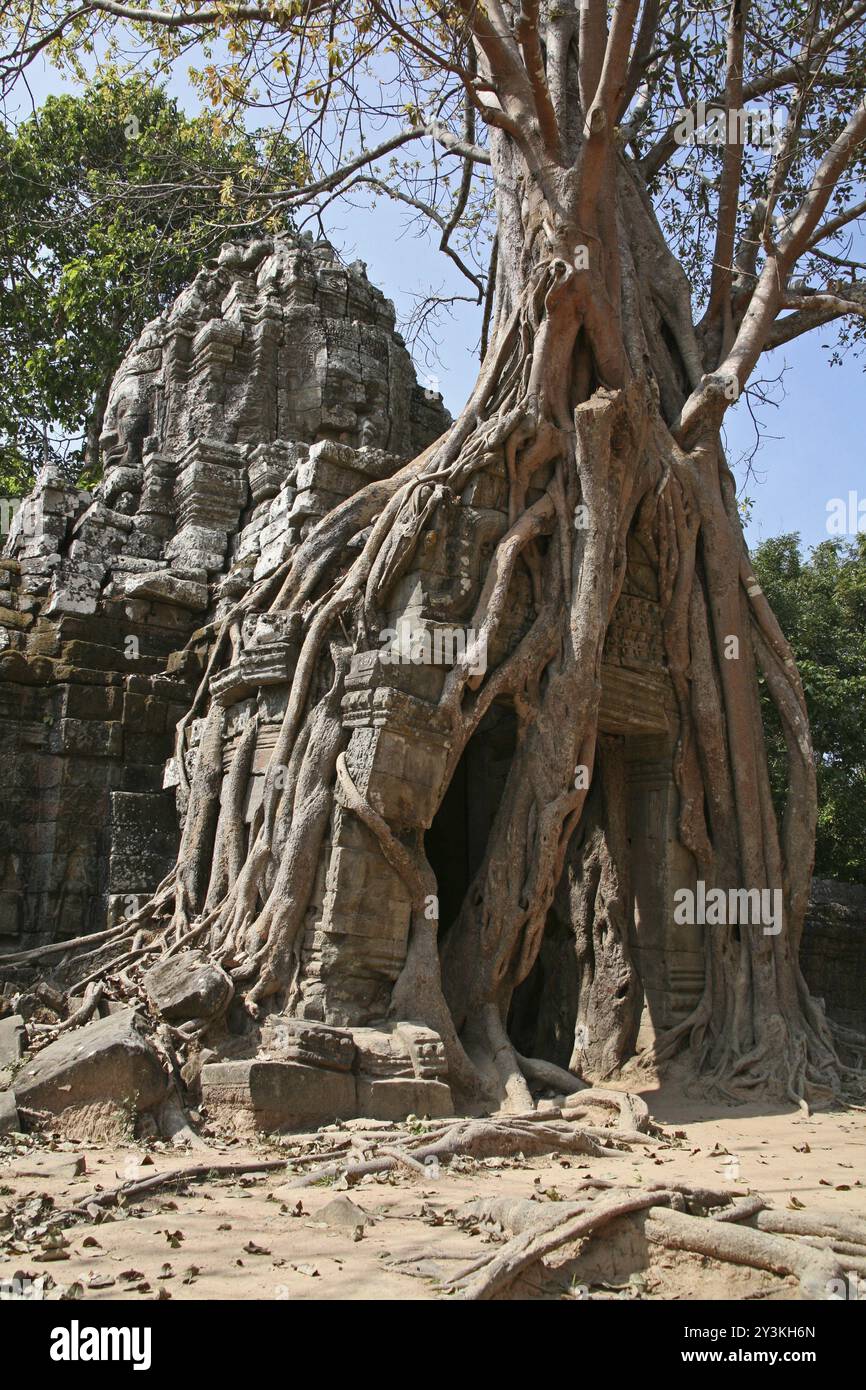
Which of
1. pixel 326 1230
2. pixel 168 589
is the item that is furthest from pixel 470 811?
pixel 326 1230

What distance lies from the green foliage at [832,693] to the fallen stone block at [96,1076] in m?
8.13

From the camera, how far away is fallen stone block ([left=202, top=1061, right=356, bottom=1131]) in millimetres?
5320

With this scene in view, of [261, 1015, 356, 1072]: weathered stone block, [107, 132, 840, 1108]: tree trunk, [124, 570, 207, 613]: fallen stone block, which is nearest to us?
[261, 1015, 356, 1072]: weathered stone block

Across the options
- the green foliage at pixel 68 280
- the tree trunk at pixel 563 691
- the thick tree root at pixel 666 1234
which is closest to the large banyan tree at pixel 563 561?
the tree trunk at pixel 563 691

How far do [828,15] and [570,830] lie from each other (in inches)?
255

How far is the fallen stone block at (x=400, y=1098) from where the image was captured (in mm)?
5734

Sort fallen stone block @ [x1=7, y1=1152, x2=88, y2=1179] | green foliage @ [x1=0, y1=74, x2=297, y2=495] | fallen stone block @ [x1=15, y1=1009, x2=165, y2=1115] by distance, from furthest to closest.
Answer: green foliage @ [x1=0, y1=74, x2=297, y2=495], fallen stone block @ [x1=15, y1=1009, x2=165, y2=1115], fallen stone block @ [x1=7, y1=1152, x2=88, y2=1179]

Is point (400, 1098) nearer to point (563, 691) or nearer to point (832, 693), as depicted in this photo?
point (563, 691)

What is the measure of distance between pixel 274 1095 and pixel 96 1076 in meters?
0.77

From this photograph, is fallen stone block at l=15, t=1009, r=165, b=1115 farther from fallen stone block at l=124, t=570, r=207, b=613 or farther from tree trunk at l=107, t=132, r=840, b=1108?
fallen stone block at l=124, t=570, r=207, b=613

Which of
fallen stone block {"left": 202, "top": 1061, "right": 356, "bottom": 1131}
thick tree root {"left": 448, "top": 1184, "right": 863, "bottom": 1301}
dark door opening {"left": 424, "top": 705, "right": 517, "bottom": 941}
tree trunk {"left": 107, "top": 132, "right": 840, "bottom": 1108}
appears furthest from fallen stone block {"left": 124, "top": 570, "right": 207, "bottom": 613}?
thick tree root {"left": 448, "top": 1184, "right": 863, "bottom": 1301}

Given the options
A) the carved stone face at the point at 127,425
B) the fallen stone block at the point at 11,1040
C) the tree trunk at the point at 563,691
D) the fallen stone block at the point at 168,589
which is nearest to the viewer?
the fallen stone block at the point at 11,1040

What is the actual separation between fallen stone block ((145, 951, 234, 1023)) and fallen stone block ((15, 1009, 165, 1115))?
408mm

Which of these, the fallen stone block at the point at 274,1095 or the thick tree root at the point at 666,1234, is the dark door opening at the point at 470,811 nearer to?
the fallen stone block at the point at 274,1095
